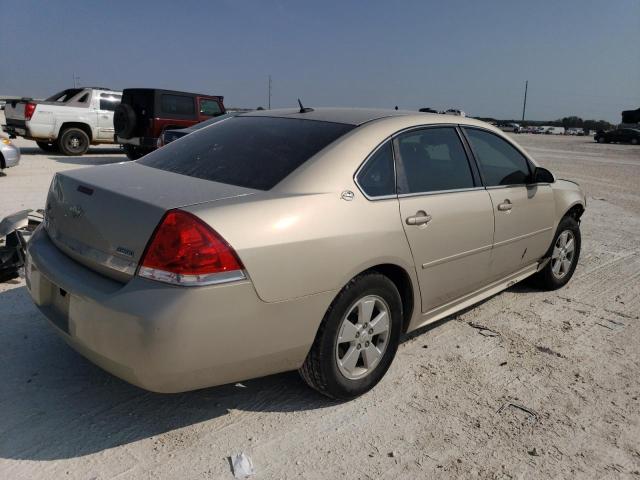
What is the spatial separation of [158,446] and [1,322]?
189 cm

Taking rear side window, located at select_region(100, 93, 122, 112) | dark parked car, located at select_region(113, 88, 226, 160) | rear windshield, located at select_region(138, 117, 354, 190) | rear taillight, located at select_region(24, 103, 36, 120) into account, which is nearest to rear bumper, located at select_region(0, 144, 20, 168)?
dark parked car, located at select_region(113, 88, 226, 160)

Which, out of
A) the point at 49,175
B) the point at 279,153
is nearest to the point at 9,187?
the point at 49,175

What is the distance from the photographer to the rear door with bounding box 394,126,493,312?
3160 millimetres

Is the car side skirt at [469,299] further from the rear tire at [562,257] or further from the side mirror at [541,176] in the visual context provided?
the side mirror at [541,176]

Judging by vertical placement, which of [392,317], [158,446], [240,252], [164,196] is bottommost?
[158,446]

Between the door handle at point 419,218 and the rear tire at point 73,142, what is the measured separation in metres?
13.8

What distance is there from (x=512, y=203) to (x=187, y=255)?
2.63 metres

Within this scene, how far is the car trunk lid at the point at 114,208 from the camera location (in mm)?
2376

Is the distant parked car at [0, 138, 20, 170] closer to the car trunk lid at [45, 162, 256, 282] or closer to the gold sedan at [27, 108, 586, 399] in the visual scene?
the gold sedan at [27, 108, 586, 399]

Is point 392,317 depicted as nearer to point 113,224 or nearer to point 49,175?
point 113,224

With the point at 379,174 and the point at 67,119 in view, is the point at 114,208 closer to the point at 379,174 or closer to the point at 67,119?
the point at 379,174

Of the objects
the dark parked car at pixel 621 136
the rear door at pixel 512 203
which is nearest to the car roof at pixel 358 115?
the rear door at pixel 512 203

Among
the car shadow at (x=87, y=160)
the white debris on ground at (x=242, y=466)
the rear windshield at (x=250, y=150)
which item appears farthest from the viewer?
the car shadow at (x=87, y=160)

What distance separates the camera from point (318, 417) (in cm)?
282
